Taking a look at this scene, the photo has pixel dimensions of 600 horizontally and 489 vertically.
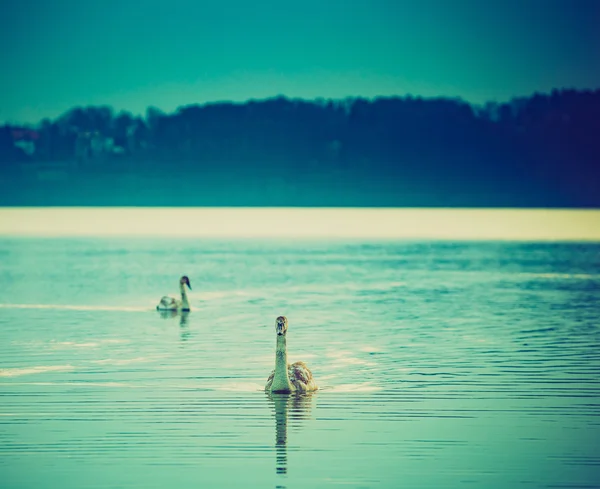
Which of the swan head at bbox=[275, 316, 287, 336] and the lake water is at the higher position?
the swan head at bbox=[275, 316, 287, 336]

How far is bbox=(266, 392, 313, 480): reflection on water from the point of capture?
54.3 feet

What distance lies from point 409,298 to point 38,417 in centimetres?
2583

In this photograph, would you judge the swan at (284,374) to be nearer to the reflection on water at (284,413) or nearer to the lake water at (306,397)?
the reflection on water at (284,413)

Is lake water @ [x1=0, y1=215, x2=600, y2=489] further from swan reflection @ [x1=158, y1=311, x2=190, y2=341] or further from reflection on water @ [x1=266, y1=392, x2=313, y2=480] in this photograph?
swan reflection @ [x1=158, y1=311, x2=190, y2=341]

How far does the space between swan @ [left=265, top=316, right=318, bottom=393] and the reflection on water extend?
0.44 ft

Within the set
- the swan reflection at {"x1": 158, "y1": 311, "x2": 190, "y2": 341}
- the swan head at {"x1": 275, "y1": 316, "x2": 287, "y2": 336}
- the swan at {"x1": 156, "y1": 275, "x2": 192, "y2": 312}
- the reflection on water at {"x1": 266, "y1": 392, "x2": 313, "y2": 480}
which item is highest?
the swan head at {"x1": 275, "y1": 316, "x2": 287, "y2": 336}

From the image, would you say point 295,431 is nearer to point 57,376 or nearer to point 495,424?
point 495,424

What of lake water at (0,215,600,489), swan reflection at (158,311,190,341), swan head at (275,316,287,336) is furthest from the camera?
swan reflection at (158,311,190,341)

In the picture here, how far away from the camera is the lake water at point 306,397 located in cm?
1612

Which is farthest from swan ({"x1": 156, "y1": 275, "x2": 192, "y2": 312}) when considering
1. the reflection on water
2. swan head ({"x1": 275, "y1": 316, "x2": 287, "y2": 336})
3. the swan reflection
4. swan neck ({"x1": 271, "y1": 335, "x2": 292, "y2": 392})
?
swan head ({"x1": 275, "y1": 316, "x2": 287, "y2": 336})

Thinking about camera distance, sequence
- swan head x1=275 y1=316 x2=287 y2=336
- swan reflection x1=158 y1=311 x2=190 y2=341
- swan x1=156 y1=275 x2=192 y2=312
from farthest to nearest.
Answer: swan x1=156 y1=275 x2=192 y2=312, swan reflection x1=158 y1=311 x2=190 y2=341, swan head x1=275 y1=316 x2=287 y2=336

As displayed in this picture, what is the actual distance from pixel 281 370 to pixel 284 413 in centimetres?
133

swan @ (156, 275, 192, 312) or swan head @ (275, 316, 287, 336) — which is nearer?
swan head @ (275, 316, 287, 336)

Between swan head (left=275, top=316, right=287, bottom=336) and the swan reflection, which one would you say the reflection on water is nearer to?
swan head (left=275, top=316, right=287, bottom=336)
